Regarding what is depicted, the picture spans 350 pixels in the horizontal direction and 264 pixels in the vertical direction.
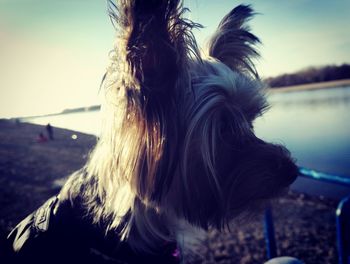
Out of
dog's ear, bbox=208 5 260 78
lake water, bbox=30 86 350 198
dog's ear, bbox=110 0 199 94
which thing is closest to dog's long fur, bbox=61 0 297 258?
dog's ear, bbox=110 0 199 94

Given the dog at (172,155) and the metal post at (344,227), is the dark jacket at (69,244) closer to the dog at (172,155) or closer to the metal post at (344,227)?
the dog at (172,155)

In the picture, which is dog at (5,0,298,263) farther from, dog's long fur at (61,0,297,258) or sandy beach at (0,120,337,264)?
sandy beach at (0,120,337,264)

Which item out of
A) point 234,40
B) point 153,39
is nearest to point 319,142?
point 234,40

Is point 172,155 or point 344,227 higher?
point 172,155

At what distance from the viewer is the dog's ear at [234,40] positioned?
2.96 metres

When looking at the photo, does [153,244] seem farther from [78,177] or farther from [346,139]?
[346,139]

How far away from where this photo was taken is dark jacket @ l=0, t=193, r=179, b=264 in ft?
7.36

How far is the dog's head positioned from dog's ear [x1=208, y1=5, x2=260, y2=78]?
0.46 meters

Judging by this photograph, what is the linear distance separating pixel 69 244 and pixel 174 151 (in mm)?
1026

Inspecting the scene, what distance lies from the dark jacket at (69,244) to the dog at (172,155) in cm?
3

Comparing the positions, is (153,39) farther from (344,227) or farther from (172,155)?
(344,227)

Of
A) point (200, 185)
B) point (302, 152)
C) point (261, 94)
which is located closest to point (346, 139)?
point (302, 152)

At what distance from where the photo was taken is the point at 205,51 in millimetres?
2975

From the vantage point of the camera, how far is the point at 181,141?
7.23 ft
